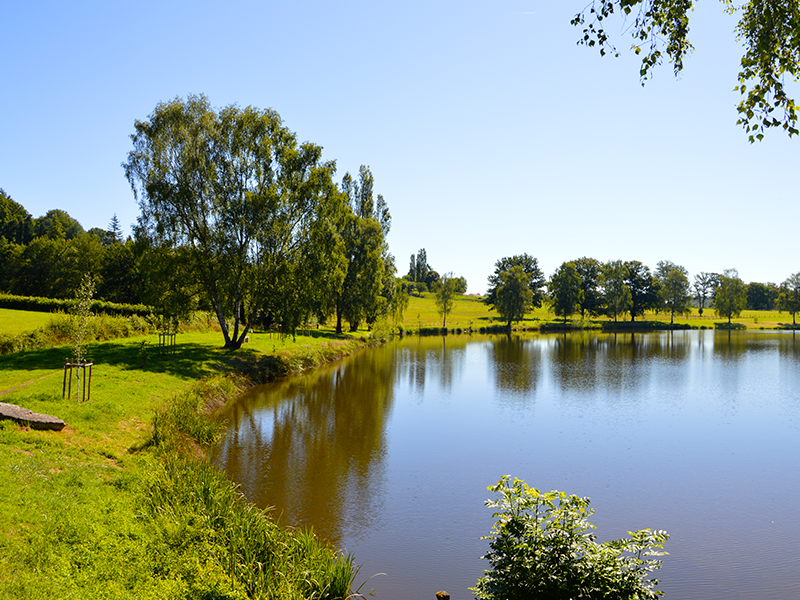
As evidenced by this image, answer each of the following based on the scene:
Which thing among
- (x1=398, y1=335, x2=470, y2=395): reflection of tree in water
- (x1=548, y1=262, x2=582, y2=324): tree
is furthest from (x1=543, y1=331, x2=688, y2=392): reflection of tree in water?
(x1=548, y1=262, x2=582, y2=324): tree

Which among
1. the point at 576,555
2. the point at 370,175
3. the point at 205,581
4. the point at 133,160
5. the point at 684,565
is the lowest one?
the point at 684,565

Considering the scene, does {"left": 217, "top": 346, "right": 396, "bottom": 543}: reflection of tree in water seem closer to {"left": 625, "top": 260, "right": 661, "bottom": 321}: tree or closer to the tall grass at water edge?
the tall grass at water edge

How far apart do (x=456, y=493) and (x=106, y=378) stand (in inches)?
537

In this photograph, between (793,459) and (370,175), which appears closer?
(793,459)

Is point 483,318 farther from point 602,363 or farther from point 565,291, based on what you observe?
point 602,363

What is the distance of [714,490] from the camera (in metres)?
13.1

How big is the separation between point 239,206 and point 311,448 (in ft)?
54.1

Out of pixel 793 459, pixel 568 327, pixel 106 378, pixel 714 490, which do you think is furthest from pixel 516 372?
pixel 568 327

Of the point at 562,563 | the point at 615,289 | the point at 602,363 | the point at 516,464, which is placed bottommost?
the point at 516,464

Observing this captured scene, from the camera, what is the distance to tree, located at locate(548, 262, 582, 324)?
3629 inches

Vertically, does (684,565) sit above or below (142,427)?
below

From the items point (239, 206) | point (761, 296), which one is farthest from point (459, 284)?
point (761, 296)

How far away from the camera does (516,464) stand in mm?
14578

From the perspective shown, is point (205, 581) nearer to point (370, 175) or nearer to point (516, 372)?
point (516, 372)
